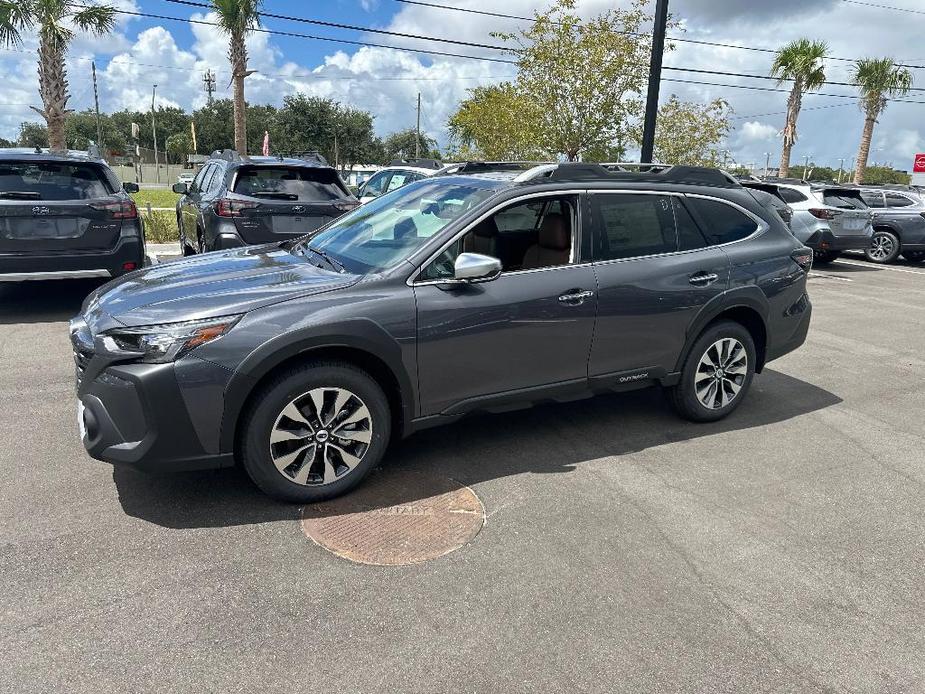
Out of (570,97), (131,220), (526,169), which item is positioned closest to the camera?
(526,169)

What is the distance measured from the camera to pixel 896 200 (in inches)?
670

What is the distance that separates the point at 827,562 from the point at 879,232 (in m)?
16.1

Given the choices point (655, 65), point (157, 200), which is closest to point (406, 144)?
point (157, 200)

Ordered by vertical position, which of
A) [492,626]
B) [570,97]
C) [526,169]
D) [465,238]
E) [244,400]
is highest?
[570,97]

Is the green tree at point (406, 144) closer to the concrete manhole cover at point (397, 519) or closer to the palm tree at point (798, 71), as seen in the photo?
the palm tree at point (798, 71)

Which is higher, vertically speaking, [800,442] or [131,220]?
[131,220]

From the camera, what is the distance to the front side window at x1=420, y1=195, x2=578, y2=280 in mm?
4163

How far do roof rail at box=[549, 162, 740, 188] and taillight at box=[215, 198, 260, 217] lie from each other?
467 cm

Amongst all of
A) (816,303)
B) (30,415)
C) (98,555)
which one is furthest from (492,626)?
(816,303)

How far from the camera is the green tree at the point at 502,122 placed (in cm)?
1514

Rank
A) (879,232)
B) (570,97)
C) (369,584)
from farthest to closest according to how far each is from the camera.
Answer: (879,232) < (570,97) < (369,584)

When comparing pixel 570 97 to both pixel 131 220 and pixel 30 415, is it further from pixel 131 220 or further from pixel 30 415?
pixel 30 415

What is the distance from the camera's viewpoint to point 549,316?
407 cm

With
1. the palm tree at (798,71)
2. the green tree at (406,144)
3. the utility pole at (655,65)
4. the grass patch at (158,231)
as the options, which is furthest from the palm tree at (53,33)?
the green tree at (406,144)
